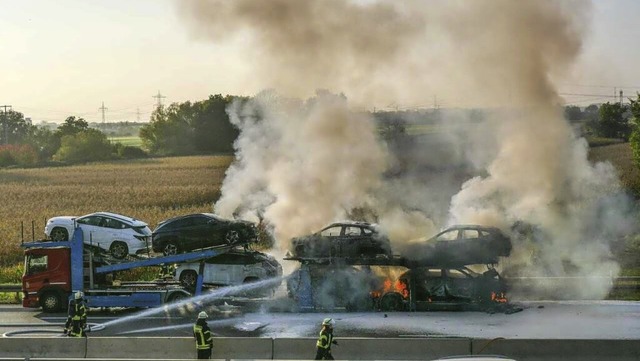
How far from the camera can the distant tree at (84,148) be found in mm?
76875

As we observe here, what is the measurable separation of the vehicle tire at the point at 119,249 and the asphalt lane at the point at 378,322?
1913 mm

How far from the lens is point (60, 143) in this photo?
82250 millimetres

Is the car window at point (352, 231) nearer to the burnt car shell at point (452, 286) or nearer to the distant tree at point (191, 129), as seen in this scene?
the burnt car shell at point (452, 286)

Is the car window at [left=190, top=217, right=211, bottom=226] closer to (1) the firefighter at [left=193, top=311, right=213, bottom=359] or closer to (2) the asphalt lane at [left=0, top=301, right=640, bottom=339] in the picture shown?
(2) the asphalt lane at [left=0, top=301, right=640, bottom=339]

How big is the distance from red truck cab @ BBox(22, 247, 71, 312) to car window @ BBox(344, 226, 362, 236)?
8292 mm

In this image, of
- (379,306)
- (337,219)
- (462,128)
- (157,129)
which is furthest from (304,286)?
(157,129)

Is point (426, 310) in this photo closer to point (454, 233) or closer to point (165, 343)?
point (454, 233)

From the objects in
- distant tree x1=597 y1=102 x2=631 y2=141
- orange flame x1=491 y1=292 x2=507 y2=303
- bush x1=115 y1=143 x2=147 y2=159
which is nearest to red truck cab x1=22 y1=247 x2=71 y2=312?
orange flame x1=491 y1=292 x2=507 y2=303

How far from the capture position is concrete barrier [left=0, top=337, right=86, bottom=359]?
18172mm

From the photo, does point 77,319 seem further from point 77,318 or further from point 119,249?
point 119,249

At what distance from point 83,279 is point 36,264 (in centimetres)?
157

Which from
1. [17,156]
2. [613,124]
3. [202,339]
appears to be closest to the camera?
[202,339]

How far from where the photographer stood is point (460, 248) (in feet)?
80.9

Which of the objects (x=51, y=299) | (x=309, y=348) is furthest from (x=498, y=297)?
(x=51, y=299)
